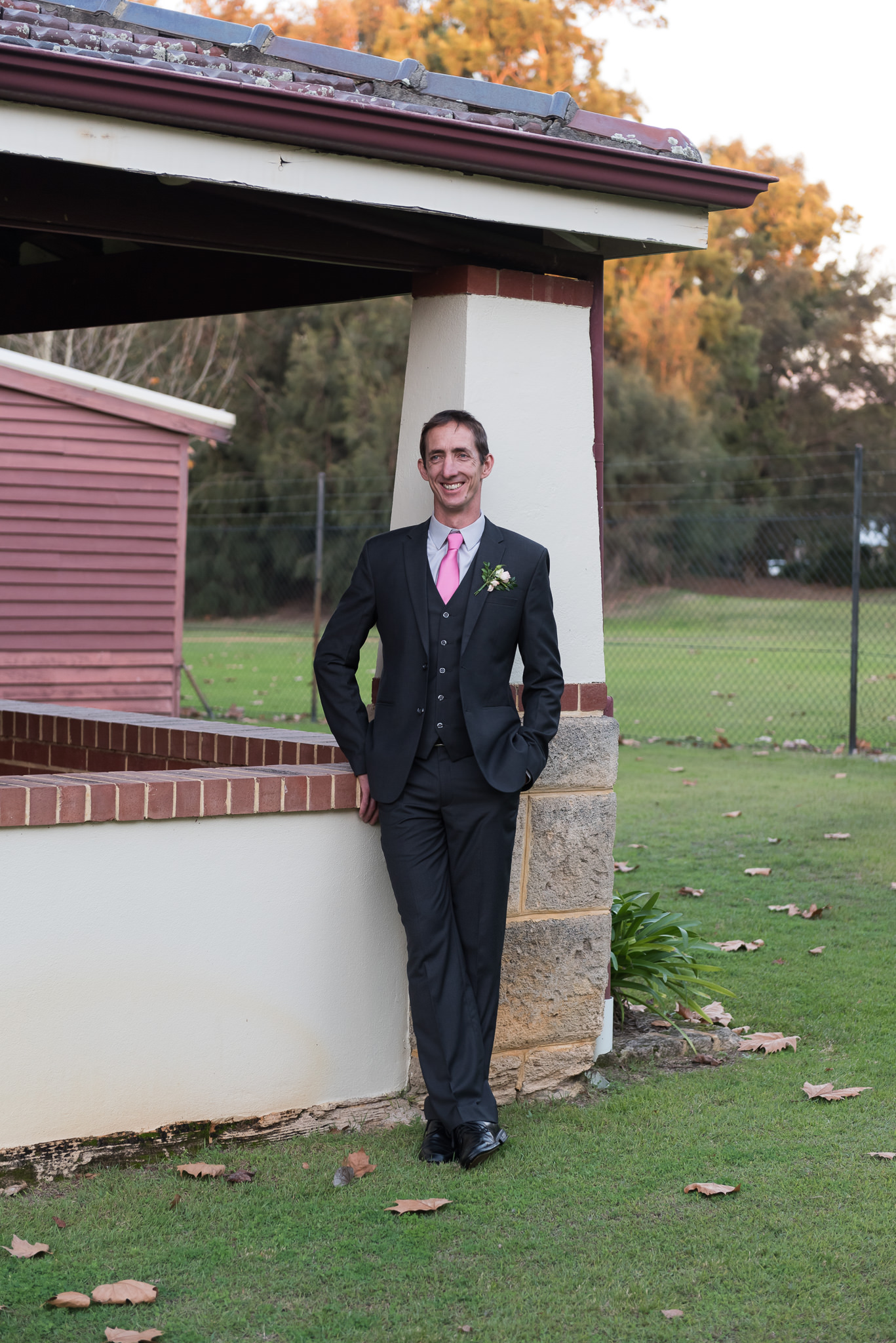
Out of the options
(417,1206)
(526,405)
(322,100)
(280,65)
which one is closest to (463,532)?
(526,405)

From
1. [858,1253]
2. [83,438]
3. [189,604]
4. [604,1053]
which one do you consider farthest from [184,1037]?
[189,604]

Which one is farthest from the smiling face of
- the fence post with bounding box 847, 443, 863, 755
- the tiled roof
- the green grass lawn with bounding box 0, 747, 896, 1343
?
the fence post with bounding box 847, 443, 863, 755

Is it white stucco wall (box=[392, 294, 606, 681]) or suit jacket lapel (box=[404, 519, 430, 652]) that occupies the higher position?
white stucco wall (box=[392, 294, 606, 681])

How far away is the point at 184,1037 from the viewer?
4.01 m

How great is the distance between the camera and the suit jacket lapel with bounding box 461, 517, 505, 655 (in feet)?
13.3

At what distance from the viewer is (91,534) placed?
13180mm

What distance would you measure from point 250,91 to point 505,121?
83 cm

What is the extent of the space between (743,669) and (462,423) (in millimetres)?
18533

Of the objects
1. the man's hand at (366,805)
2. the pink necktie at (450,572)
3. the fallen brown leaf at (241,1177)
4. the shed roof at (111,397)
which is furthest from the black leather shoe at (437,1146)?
the shed roof at (111,397)

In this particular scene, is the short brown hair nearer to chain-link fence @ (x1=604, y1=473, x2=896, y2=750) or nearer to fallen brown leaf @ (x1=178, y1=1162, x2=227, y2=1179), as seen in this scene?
fallen brown leaf @ (x1=178, y1=1162, x2=227, y2=1179)

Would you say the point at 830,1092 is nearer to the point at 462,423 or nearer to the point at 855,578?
the point at 462,423

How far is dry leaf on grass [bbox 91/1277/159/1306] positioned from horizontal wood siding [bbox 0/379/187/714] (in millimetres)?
10121

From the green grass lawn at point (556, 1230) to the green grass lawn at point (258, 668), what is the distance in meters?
6.00

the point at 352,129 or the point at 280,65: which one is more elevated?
the point at 280,65
